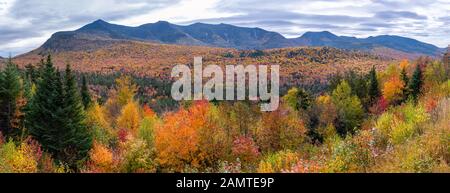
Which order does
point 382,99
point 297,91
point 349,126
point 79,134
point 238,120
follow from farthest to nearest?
1. point 297,91
2. point 382,99
3. point 349,126
4. point 238,120
5. point 79,134

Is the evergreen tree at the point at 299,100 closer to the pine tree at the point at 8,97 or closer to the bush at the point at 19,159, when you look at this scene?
the pine tree at the point at 8,97

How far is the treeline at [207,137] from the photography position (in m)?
12.5

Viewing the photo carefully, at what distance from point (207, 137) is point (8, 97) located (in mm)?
19472

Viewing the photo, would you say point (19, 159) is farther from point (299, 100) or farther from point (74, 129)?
point (299, 100)

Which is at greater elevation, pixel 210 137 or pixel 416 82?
pixel 416 82

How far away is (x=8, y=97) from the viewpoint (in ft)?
132

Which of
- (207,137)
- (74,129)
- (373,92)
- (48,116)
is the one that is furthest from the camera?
(373,92)

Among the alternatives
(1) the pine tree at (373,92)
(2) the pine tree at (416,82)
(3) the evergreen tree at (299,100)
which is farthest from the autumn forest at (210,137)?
(3) the evergreen tree at (299,100)

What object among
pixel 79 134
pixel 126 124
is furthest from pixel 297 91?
pixel 79 134

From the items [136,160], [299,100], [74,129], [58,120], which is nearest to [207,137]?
[136,160]
